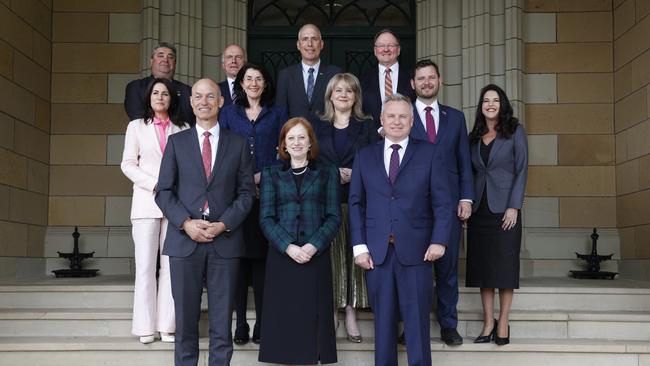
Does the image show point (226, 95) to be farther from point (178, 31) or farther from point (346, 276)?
point (178, 31)

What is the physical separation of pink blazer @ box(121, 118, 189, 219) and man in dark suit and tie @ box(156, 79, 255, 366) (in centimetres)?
36

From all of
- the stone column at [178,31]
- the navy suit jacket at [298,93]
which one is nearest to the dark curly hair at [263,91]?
the navy suit jacket at [298,93]

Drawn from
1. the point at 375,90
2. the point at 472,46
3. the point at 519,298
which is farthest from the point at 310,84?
the point at 472,46

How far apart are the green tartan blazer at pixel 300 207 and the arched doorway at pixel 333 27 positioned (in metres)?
3.62

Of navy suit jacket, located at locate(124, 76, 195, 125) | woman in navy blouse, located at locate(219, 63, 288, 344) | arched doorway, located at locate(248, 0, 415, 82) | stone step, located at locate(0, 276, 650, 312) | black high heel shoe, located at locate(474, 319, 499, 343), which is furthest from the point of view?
arched doorway, located at locate(248, 0, 415, 82)

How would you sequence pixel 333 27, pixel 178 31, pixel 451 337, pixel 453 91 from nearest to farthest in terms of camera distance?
1. pixel 451 337
2. pixel 178 31
3. pixel 453 91
4. pixel 333 27

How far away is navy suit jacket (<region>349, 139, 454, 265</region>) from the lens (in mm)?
4367

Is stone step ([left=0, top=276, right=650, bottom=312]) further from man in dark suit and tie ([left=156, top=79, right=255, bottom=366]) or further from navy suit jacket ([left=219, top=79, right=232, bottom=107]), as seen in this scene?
navy suit jacket ([left=219, top=79, right=232, bottom=107])

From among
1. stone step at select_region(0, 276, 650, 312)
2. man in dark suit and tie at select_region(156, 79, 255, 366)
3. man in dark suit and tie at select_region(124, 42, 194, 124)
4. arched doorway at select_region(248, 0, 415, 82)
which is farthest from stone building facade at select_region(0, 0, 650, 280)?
man in dark suit and tie at select_region(156, 79, 255, 366)

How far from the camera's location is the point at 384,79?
17.5 ft

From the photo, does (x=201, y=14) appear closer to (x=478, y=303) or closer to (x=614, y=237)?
(x=478, y=303)

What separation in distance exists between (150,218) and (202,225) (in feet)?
2.11

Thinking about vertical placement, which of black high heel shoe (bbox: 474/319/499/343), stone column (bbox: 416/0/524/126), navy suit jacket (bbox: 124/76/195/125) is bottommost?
black high heel shoe (bbox: 474/319/499/343)

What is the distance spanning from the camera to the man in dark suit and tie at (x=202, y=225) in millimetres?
4332
